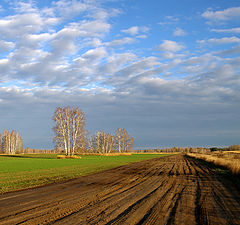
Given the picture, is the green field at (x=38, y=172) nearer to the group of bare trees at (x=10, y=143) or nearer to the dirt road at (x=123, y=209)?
the dirt road at (x=123, y=209)

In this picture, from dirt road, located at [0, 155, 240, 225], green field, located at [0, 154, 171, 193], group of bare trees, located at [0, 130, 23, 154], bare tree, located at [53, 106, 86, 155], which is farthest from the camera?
group of bare trees, located at [0, 130, 23, 154]

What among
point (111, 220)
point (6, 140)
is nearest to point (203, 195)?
point (111, 220)

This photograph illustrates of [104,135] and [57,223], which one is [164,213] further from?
[104,135]

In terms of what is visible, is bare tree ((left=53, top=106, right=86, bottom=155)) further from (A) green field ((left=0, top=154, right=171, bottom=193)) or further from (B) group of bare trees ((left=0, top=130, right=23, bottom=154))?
(B) group of bare trees ((left=0, top=130, right=23, bottom=154))

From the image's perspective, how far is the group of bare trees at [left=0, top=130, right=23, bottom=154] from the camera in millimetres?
133000

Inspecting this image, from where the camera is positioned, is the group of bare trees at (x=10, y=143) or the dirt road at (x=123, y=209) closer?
the dirt road at (x=123, y=209)

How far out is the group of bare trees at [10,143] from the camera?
133 meters

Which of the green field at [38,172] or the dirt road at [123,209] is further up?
the dirt road at [123,209]

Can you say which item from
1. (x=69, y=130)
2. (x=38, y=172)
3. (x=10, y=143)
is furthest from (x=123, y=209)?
(x=10, y=143)

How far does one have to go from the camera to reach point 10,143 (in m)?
135

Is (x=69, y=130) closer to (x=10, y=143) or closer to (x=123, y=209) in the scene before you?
(x=123, y=209)

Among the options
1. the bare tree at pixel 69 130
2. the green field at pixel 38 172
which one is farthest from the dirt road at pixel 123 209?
the bare tree at pixel 69 130

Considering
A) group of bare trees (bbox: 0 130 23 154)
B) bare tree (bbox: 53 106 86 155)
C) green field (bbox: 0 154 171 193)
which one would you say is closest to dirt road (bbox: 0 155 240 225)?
green field (bbox: 0 154 171 193)

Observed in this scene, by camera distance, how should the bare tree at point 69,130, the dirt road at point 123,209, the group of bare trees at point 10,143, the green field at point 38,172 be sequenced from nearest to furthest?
the dirt road at point 123,209
the green field at point 38,172
the bare tree at point 69,130
the group of bare trees at point 10,143
